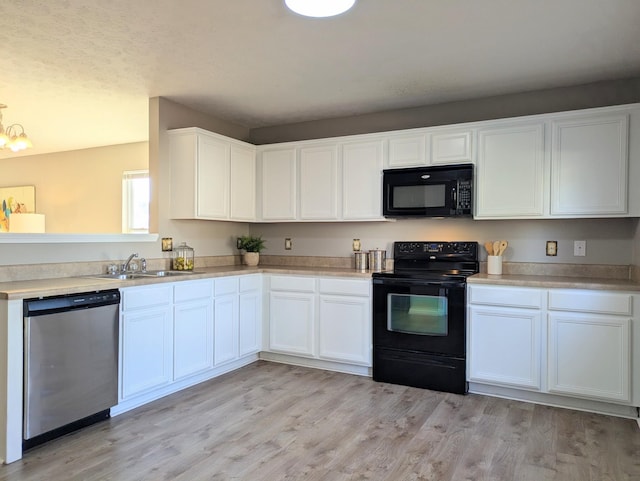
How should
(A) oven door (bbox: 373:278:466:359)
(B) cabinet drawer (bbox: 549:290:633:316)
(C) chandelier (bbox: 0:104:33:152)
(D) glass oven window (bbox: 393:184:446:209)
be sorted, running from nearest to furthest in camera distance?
1. (B) cabinet drawer (bbox: 549:290:633:316)
2. (A) oven door (bbox: 373:278:466:359)
3. (D) glass oven window (bbox: 393:184:446:209)
4. (C) chandelier (bbox: 0:104:33:152)

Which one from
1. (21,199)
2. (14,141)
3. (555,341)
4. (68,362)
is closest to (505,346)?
(555,341)

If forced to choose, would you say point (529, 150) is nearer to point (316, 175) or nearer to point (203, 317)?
point (316, 175)

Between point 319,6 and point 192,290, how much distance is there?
2211 mm

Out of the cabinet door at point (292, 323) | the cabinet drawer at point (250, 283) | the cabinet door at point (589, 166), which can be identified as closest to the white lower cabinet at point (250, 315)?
the cabinet drawer at point (250, 283)

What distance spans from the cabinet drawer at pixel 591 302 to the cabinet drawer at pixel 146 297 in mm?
2671

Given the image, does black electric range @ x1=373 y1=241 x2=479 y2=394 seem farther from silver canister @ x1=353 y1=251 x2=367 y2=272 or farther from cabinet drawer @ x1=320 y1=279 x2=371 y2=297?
silver canister @ x1=353 y1=251 x2=367 y2=272

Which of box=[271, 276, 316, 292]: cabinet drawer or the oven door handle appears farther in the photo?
box=[271, 276, 316, 292]: cabinet drawer

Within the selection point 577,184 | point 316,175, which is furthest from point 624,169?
point 316,175

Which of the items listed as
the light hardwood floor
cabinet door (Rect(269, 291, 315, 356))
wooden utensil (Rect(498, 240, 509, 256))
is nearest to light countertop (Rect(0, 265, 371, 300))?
cabinet door (Rect(269, 291, 315, 356))

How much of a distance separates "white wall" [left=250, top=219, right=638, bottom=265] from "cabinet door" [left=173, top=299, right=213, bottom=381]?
1.43 m

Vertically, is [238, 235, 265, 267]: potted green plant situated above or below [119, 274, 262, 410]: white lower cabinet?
above

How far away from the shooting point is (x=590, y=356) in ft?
9.75

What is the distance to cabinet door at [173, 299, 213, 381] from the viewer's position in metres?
3.33

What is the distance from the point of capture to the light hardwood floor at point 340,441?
2.23m
